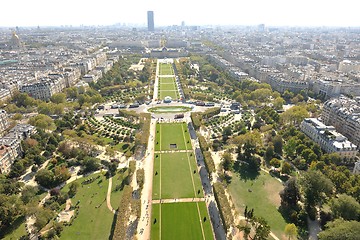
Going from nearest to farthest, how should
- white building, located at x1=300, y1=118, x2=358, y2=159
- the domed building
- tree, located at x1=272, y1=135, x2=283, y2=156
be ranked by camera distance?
white building, located at x1=300, y1=118, x2=358, y2=159, tree, located at x1=272, y1=135, x2=283, y2=156, the domed building

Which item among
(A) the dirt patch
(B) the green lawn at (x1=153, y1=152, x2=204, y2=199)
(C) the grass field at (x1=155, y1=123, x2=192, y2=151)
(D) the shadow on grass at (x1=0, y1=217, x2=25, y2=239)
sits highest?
(C) the grass field at (x1=155, y1=123, x2=192, y2=151)

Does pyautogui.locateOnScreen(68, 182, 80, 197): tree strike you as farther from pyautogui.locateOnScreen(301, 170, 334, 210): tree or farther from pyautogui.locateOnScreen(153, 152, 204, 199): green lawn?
pyautogui.locateOnScreen(301, 170, 334, 210): tree

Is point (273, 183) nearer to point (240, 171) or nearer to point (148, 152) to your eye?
point (240, 171)

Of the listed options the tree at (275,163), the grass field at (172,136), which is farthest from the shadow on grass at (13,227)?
the tree at (275,163)

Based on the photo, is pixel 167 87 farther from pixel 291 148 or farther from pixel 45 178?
pixel 45 178

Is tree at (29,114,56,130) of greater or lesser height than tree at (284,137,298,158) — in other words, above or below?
above

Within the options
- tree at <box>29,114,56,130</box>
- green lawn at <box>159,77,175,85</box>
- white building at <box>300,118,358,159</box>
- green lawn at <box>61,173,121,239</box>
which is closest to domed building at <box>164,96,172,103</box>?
green lawn at <box>159,77,175,85</box>

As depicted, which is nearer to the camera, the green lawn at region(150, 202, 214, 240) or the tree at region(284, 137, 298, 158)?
the green lawn at region(150, 202, 214, 240)

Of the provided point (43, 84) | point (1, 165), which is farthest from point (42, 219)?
point (43, 84)
